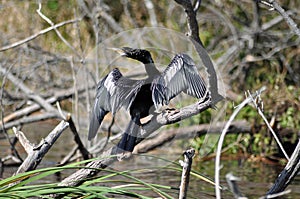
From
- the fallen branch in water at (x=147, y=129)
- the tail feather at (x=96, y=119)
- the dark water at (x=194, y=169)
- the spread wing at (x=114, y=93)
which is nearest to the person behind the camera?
the fallen branch in water at (x=147, y=129)

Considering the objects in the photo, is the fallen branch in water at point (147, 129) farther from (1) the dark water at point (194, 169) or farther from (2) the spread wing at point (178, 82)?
(1) the dark water at point (194, 169)

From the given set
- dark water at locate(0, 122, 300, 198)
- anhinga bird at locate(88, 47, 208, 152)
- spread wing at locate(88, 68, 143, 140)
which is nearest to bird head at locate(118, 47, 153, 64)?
anhinga bird at locate(88, 47, 208, 152)

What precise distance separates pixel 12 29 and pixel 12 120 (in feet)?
9.85

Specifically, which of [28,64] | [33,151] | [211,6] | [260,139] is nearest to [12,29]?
[28,64]

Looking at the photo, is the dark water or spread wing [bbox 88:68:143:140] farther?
the dark water

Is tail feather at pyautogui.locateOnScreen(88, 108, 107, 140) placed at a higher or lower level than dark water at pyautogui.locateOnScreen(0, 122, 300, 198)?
higher

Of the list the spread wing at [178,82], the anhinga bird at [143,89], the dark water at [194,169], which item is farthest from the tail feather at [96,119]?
the dark water at [194,169]

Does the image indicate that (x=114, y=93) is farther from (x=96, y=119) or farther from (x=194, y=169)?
(x=194, y=169)

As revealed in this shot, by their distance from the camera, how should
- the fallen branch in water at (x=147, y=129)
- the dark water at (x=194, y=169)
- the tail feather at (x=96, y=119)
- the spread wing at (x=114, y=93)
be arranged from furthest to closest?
the dark water at (x=194, y=169)
the tail feather at (x=96, y=119)
the spread wing at (x=114, y=93)
the fallen branch in water at (x=147, y=129)

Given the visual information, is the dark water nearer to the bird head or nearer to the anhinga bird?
the anhinga bird

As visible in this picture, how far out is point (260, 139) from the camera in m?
7.06

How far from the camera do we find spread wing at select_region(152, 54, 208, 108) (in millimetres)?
3141

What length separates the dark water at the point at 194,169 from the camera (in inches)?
199

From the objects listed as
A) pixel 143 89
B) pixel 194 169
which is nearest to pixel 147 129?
pixel 143 89
